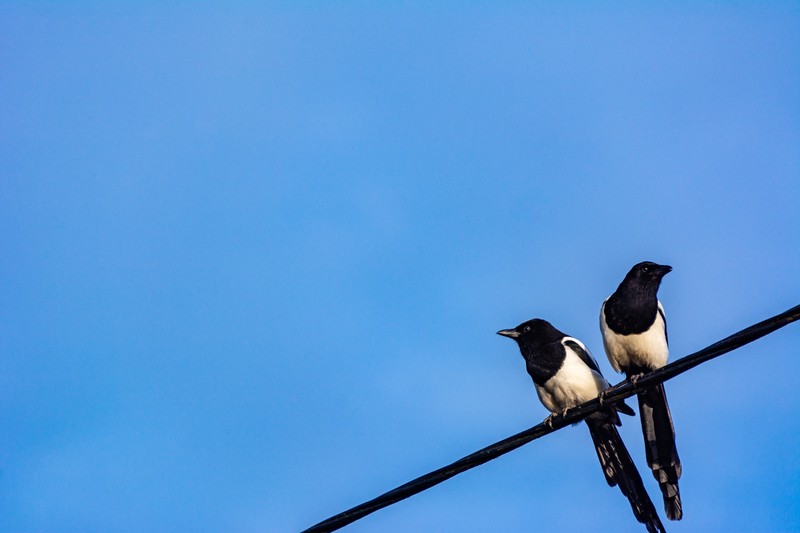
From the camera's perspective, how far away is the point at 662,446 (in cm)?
661

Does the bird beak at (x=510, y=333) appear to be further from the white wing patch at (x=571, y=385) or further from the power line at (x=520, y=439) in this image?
the power line at (x=520, y=439)

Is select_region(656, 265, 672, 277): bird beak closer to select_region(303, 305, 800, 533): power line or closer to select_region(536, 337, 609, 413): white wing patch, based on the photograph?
select_region(536, 337, 609, 413): white wing patch

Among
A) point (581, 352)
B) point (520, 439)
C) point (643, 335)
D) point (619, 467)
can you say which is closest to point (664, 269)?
point (643, 335)

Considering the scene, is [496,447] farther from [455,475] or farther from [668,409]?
[668,409]

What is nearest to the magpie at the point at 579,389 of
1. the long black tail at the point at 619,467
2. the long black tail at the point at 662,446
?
the long black tail at the point at 619,467

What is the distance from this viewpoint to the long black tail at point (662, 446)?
6.45 m

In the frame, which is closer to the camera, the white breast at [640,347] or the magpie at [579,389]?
the magpie at [579,389]

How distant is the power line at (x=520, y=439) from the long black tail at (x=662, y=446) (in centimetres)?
158

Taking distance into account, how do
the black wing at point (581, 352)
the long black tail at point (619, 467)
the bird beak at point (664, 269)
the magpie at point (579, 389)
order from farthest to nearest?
the black wing at point (581, 352) < the bird beak at point (664, 269) < the magpie at point (579, 389) < the long black tail at point (619, 467)

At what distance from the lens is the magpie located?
652 cm

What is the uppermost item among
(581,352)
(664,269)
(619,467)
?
(664,269)

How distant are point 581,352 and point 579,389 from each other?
0.41m

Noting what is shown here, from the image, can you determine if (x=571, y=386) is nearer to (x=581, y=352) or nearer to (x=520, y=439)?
(x=581, y=352)

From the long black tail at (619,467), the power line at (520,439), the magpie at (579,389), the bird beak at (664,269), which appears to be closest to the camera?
the power line at (520,439)
